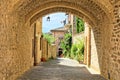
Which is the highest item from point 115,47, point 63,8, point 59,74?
point 63,8

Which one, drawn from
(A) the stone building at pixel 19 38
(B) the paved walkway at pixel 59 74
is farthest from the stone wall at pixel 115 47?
(B) the paved walkway at pixel 59 74

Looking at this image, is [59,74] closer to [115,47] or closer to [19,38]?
[19,38]

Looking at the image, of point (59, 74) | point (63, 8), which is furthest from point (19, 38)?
point (63, 8)

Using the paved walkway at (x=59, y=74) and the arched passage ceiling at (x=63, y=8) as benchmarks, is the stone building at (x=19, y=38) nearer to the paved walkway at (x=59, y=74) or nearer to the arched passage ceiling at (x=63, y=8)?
the arched passage ceiling at (x=63, y=8)

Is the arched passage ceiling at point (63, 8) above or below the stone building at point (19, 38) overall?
above

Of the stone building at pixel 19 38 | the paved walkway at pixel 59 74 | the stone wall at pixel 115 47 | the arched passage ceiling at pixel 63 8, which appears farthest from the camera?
the arched passage ceiling at pixel 63 8

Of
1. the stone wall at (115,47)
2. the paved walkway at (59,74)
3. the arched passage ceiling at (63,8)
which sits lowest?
the paved walkway at (59,74)

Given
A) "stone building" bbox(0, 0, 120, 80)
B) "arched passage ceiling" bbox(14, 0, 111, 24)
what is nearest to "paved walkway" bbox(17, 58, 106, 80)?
"stone building" bbox(0, 0, 120, 80)

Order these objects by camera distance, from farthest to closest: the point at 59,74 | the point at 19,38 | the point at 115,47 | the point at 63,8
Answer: the point at 63,8 < the point at 59,74 < the point at 19,38 < the point at 115,47

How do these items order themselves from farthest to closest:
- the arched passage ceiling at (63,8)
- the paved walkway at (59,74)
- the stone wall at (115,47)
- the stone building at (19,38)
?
1. the arched passage ceiling at (63,8)
2. the paved walkway at (59,74)
3. the stone wall at (115,47)
4. the stone building at (19,38)

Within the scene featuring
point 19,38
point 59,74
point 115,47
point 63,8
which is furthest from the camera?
point 63,8

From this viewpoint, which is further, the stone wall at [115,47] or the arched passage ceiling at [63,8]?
the arched passage ceiling at [63,8]

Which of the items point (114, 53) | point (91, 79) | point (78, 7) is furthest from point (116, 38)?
point (78, 7)

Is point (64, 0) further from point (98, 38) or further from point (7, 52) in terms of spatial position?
point (7, 52)
